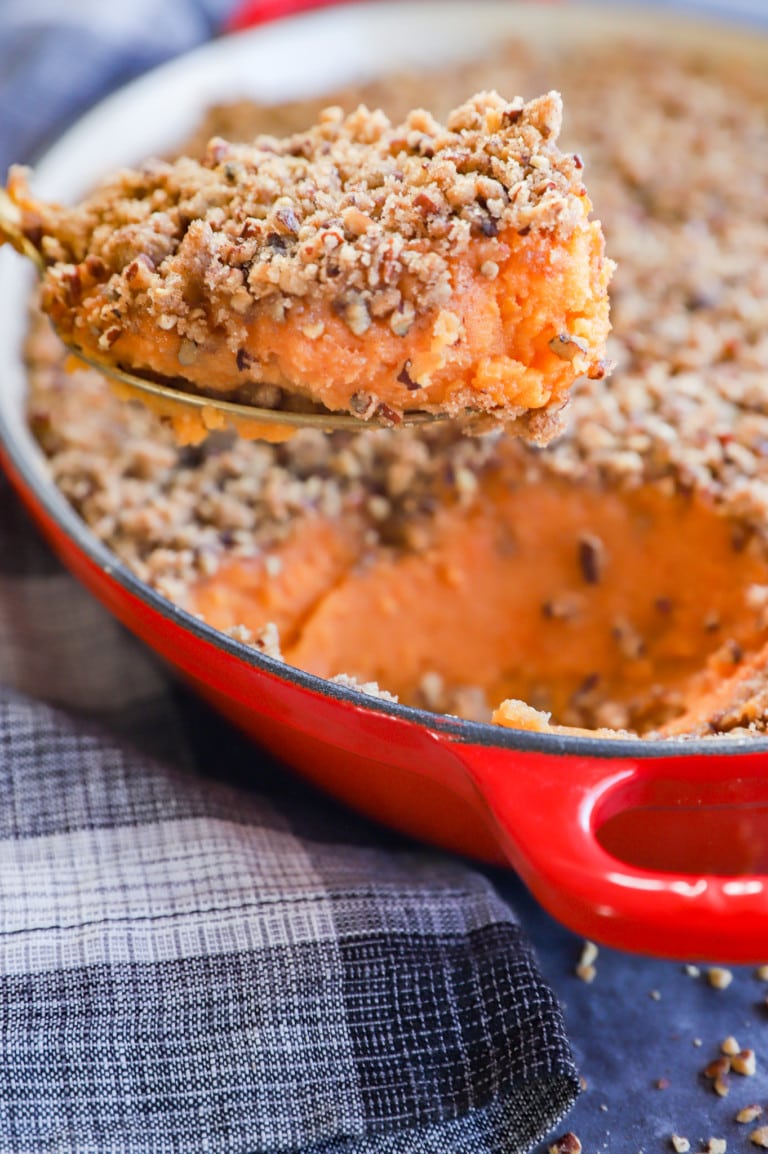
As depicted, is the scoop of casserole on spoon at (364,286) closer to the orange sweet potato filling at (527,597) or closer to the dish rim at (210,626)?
the dish rim at (210,626)

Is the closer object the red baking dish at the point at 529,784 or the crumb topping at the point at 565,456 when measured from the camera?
the red baking dish at the point at 529,784

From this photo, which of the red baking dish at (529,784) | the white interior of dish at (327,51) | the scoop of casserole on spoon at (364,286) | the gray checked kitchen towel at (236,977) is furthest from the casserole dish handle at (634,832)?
the white interior of dish at (327,51)

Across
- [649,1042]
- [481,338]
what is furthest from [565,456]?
[649,1042]

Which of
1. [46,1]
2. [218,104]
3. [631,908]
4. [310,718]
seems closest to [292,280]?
[310,718]

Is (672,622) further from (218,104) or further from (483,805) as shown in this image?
(218,104)

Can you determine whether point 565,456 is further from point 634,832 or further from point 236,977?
point 236,977

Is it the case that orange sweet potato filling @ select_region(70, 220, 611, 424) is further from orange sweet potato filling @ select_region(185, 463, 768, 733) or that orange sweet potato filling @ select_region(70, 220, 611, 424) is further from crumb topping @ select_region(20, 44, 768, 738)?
orange sweet potato filling @ select_region(185, 463, 768, 733)
